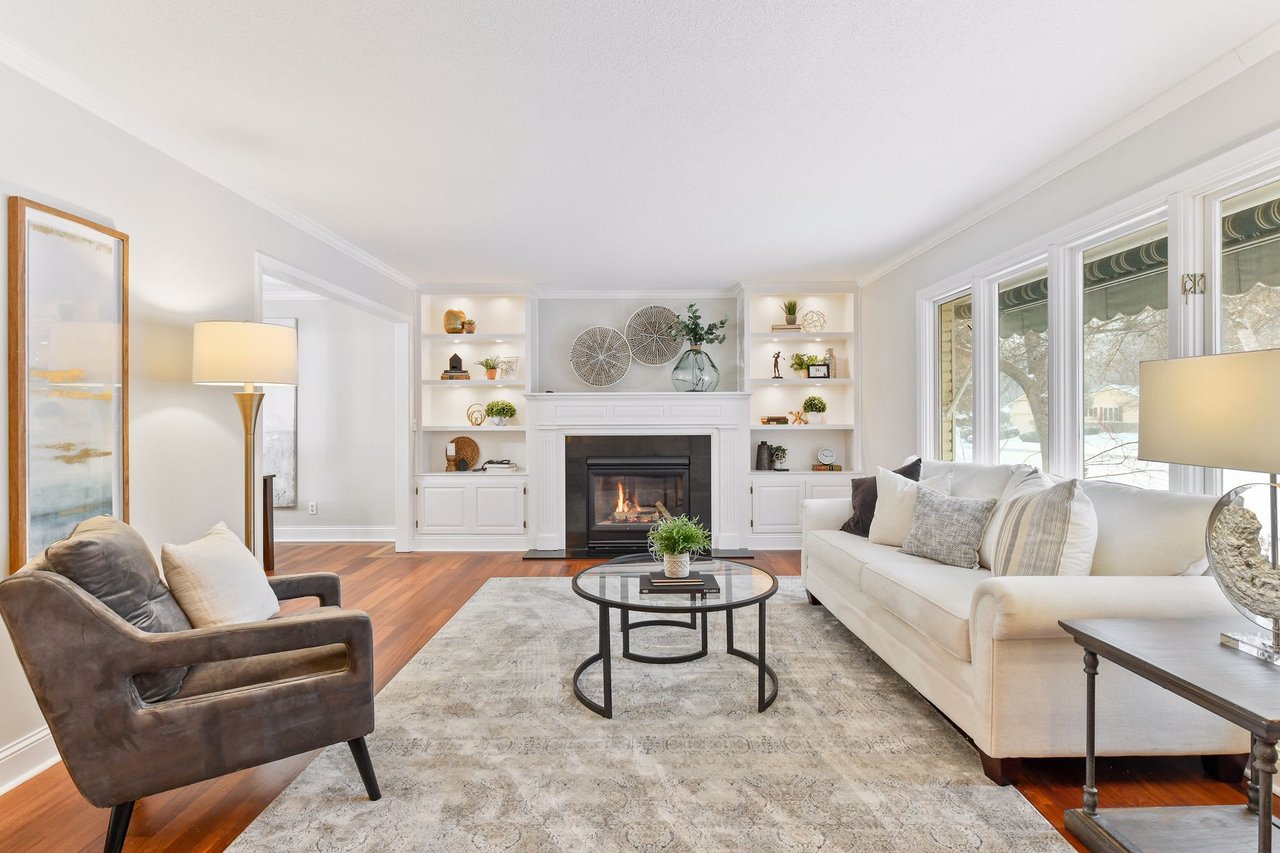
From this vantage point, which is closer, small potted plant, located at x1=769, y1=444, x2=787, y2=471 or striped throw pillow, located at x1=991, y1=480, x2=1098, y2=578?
striped throw pillow, located at x1=991, y1=480, x2=1098, y2=578

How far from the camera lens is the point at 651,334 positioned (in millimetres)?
5906

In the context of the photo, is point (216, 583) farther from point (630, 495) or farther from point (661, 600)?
point (630, 495)

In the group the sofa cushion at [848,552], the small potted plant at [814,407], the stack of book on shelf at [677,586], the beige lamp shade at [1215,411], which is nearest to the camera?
the beige lamp shade at [1215,411]

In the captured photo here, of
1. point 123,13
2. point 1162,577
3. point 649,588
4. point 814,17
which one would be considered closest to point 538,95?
point 814,17

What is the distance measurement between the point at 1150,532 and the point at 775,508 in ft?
11.7

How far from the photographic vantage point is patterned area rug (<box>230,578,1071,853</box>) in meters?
1.72

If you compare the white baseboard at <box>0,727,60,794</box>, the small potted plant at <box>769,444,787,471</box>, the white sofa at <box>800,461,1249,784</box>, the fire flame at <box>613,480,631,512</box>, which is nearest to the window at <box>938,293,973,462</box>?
the small potted plant at <box>769,444,787,471</box>

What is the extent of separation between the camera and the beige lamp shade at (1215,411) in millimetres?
1399

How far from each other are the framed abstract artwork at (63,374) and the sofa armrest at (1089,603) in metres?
3.19

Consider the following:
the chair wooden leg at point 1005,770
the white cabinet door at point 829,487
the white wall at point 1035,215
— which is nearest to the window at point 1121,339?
the white wall at point 1035,215

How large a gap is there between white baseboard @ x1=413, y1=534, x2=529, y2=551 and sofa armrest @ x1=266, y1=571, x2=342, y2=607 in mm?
3164

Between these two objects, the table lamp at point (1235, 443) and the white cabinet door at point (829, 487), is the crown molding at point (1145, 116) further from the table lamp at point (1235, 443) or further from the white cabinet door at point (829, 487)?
the white cabinet door at point (829, 487)

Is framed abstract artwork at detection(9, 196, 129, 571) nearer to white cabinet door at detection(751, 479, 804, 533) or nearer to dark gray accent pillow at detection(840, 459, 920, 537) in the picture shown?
dark gray accent pillow at detection(840, 459, 920, 537)

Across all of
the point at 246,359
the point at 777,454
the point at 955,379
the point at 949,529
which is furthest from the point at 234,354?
the point at 777,454
